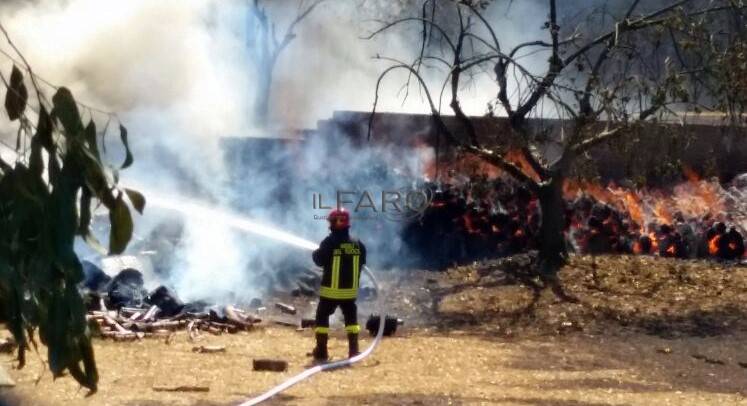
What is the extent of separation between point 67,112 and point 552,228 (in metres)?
11.1

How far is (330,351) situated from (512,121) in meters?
4.68

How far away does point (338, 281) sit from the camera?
10141 mm

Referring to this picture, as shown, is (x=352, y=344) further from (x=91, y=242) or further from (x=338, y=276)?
(x=91, y=242)

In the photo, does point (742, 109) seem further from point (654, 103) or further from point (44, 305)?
point (44, 305)

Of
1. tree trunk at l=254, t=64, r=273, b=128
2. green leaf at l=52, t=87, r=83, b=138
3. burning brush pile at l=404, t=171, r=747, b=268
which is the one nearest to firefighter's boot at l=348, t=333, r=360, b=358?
burning brush pile at l=404, t=171, r=747, b=268

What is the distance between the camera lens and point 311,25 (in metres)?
28.8

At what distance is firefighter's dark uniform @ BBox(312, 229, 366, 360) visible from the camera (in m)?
10.0

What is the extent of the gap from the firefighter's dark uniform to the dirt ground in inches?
10.6

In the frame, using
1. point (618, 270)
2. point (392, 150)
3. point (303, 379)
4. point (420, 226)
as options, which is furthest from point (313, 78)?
point (303, 379)

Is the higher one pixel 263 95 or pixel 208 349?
pixel 263 95

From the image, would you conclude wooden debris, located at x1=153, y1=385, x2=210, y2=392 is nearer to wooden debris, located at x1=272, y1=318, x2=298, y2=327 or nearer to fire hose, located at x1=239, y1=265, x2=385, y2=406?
fire hose, located at x1=239, y1=265, x2=385, y2=406

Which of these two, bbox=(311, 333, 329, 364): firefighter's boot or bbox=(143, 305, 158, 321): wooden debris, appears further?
bbox=(143, 305, 158, 321): wooden debris

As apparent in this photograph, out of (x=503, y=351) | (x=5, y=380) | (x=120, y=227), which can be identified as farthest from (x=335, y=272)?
(x=120, y=227)

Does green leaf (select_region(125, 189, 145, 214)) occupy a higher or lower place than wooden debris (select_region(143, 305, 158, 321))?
higher
